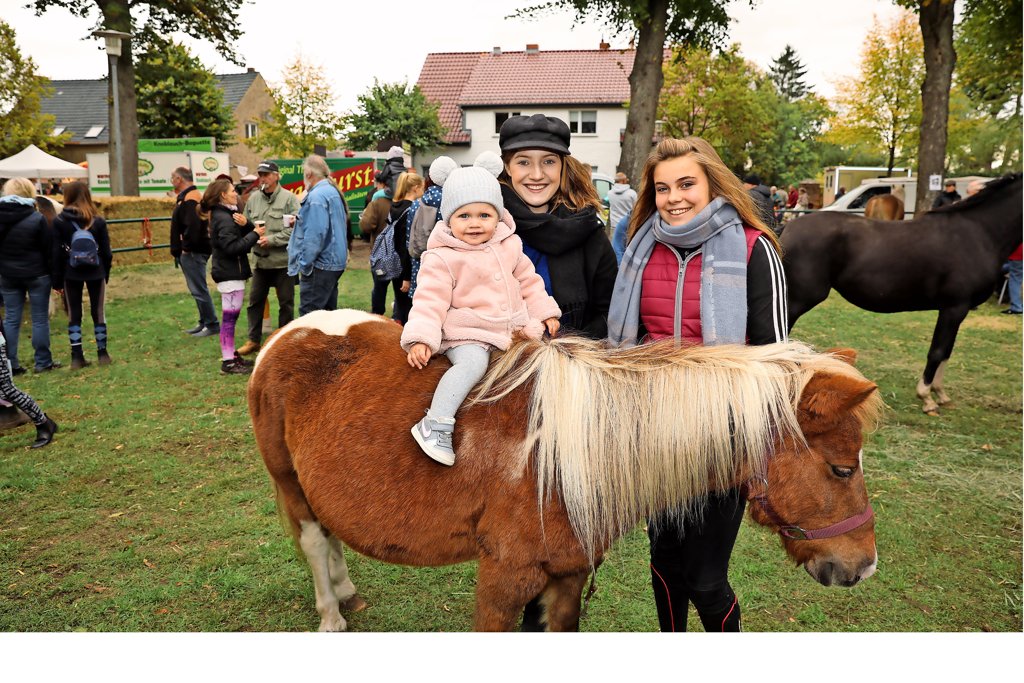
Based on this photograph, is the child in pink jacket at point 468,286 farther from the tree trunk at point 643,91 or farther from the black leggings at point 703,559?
the tree trunk at point 643,91

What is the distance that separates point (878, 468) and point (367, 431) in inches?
163

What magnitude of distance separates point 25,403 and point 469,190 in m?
4.62

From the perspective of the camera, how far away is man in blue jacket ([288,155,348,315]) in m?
6.59

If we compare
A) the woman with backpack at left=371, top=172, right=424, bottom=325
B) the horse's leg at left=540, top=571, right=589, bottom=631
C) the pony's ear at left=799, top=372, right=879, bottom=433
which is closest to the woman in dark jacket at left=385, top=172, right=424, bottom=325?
the woman with backpack at left=371, top=172, right=424, bottom=325

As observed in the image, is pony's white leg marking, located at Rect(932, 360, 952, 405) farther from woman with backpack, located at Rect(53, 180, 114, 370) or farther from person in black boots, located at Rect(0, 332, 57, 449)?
woman with backpack, located at Rect(53, 180, 114, 370)

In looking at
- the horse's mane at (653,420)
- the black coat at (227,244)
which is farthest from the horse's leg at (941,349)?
the black coat at (227,244)

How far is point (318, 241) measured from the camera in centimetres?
659

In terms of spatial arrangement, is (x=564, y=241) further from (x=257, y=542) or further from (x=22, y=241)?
(x=22, y=241)

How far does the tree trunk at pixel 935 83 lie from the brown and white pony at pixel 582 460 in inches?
413

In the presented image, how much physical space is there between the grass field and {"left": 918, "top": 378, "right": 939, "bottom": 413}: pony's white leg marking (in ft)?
0.45

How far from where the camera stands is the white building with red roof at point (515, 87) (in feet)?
28.9
